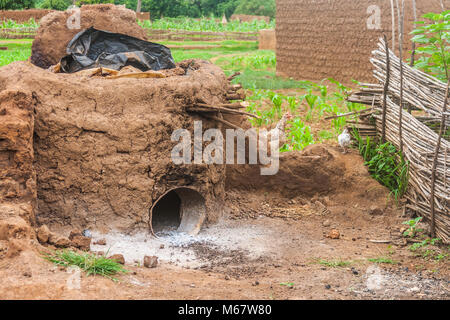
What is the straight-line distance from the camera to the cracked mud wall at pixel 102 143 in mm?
4414

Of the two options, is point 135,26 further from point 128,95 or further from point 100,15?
point 128,95

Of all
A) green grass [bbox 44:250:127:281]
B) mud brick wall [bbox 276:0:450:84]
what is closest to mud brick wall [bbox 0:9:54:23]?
mud brick wall [bbox 276:0:450:84]

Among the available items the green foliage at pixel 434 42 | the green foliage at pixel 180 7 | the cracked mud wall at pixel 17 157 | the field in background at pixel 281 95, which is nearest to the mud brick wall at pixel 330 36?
the field in background at pixel 281 95

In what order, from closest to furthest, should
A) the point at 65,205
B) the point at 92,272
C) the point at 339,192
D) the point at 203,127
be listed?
the point at 92,272, the point at 65,205, the point at 203,127, the point at 339,192

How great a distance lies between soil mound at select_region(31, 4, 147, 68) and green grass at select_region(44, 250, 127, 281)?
350 centimetres

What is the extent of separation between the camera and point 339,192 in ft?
18.1

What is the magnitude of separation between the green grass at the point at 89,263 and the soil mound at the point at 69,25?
11.5 feet

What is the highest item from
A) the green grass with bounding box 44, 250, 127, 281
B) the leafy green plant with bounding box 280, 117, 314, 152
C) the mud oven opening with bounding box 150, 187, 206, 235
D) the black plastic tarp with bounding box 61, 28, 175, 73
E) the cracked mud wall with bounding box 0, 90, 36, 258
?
the black plastic tarp with bounding box 61, 28, 175, 73

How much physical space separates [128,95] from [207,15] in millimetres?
31346

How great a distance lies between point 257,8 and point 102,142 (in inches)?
1278

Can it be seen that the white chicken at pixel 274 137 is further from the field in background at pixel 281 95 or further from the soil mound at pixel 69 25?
the soil mound at pixel 69 25

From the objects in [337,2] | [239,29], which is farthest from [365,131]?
[239,29]

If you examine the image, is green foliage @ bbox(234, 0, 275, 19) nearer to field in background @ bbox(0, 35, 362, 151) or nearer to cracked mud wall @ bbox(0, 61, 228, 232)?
field in background @ bbox(0, 35, 362, 151)

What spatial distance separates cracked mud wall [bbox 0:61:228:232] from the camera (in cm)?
441
